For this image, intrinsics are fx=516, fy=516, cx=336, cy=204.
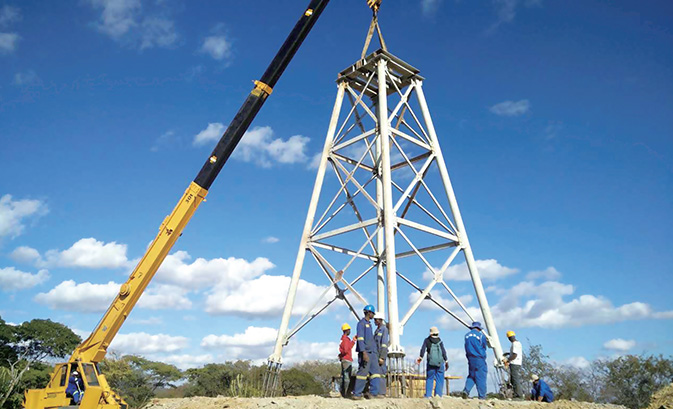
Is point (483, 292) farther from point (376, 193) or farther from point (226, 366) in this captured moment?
point (226, 366)

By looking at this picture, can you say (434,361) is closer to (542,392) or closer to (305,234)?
(542,392)

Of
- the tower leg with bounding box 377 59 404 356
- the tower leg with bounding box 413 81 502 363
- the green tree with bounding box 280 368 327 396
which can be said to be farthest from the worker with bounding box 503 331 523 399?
the green tree with bounding box 280 368 327 396

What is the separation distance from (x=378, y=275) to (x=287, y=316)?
8.53ft

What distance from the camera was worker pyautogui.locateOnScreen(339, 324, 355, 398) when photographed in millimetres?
9688

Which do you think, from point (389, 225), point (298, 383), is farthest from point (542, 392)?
point (298, 383)

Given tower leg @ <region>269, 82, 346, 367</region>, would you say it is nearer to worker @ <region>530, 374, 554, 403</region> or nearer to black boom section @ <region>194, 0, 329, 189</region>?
black boom section @ <region>194, 0, 329, 189</region>

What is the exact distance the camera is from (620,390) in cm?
2209

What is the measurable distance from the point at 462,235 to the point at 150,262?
738 centimetres

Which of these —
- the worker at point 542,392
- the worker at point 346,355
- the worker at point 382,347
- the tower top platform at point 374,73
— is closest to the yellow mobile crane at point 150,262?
the tower top platform at point 374,73

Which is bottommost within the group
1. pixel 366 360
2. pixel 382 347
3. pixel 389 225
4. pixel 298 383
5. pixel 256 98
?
pixel 298 383

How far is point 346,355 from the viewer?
9742 mm

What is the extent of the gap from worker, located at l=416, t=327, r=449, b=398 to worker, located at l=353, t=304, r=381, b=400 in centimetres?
119

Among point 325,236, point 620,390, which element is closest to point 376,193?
point 325,236

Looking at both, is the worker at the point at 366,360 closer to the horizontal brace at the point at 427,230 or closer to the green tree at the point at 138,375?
the horizontal brace at the point at 427,230
